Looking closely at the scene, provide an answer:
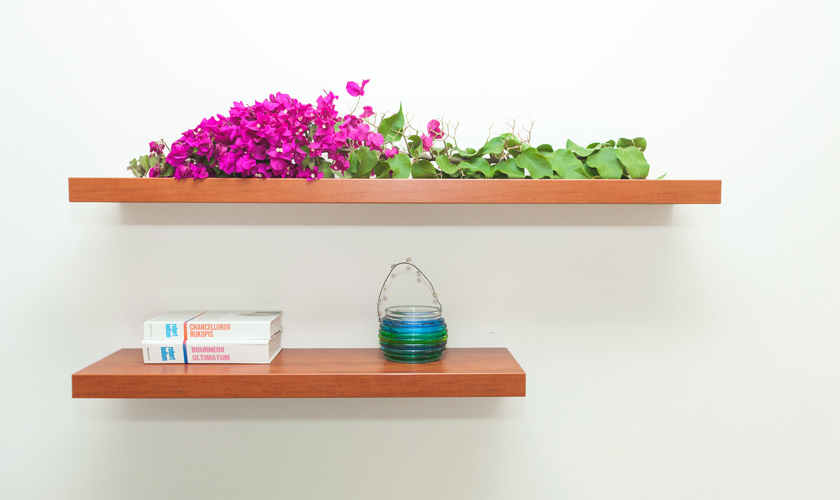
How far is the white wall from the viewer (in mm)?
1353

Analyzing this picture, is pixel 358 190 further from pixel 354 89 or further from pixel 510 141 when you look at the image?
pixel 510 141

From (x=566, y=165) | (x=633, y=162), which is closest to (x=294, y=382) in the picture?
(x=566, y=165)

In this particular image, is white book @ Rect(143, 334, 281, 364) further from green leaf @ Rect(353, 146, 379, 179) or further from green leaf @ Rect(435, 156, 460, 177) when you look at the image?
green leaf @ Rect(435, 156, 460, 177)

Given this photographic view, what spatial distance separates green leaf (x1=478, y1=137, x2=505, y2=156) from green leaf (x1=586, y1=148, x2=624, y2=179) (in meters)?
0.19

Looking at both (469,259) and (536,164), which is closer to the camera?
(536,164)

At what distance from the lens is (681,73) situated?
139 cm

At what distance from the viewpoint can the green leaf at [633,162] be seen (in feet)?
3.97

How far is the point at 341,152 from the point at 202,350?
0.51 metres

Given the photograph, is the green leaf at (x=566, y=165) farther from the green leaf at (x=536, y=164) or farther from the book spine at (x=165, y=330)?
the book spine at (x=165, y=330)

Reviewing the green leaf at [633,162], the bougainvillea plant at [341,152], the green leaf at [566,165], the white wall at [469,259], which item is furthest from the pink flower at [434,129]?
the green leaf at [633,162]

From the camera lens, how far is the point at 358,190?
1145 millimetres

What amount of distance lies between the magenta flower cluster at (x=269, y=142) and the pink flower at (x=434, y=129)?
0.42ft

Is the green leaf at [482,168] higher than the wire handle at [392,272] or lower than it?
higher

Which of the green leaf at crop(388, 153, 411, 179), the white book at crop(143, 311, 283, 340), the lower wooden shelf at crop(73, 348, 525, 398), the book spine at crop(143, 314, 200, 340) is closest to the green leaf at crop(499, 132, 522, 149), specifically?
the green leaf at crop(388, 153, 411, 179)
